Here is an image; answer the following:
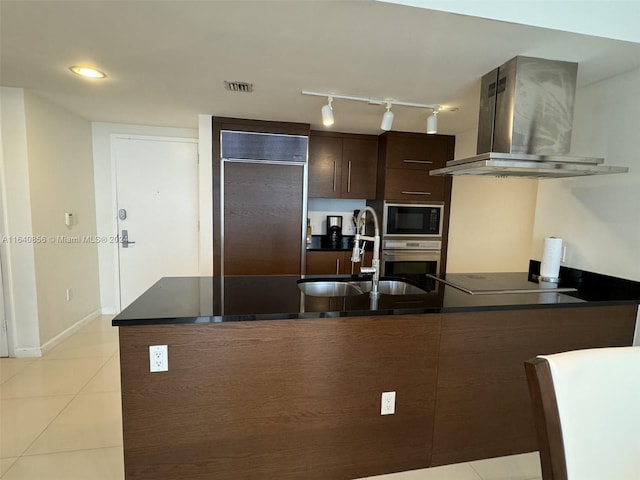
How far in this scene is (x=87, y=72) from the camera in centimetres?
216

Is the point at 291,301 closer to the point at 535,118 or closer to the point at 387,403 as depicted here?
the point at 387,403

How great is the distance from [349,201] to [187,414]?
319 cm

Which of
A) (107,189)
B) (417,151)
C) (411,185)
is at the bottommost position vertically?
(107,189)

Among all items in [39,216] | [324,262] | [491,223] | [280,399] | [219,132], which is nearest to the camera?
[280,399]

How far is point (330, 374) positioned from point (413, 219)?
8.33 feet

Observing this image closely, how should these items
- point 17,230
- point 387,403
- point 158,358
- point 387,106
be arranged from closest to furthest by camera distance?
point 158,358, point 387,403, point 387,106, point 17,230

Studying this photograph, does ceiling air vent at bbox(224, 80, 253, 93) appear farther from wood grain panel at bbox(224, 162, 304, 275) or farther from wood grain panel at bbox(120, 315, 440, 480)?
wood grain panel at bbox(120, 315, 440, 480)

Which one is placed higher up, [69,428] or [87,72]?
[87,72]

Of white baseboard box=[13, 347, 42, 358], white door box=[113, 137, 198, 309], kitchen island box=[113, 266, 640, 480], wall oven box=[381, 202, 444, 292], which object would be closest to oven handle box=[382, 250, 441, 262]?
wall oven box=[381, 202, 444, 292]

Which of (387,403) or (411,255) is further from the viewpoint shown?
(411,255)

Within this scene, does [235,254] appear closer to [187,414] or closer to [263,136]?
[263,136]

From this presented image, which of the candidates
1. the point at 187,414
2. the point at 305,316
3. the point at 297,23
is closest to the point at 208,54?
the point at 297,23

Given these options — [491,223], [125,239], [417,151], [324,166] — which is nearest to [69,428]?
[125,239]

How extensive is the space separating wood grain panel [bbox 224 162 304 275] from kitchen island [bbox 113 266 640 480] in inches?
55.3
